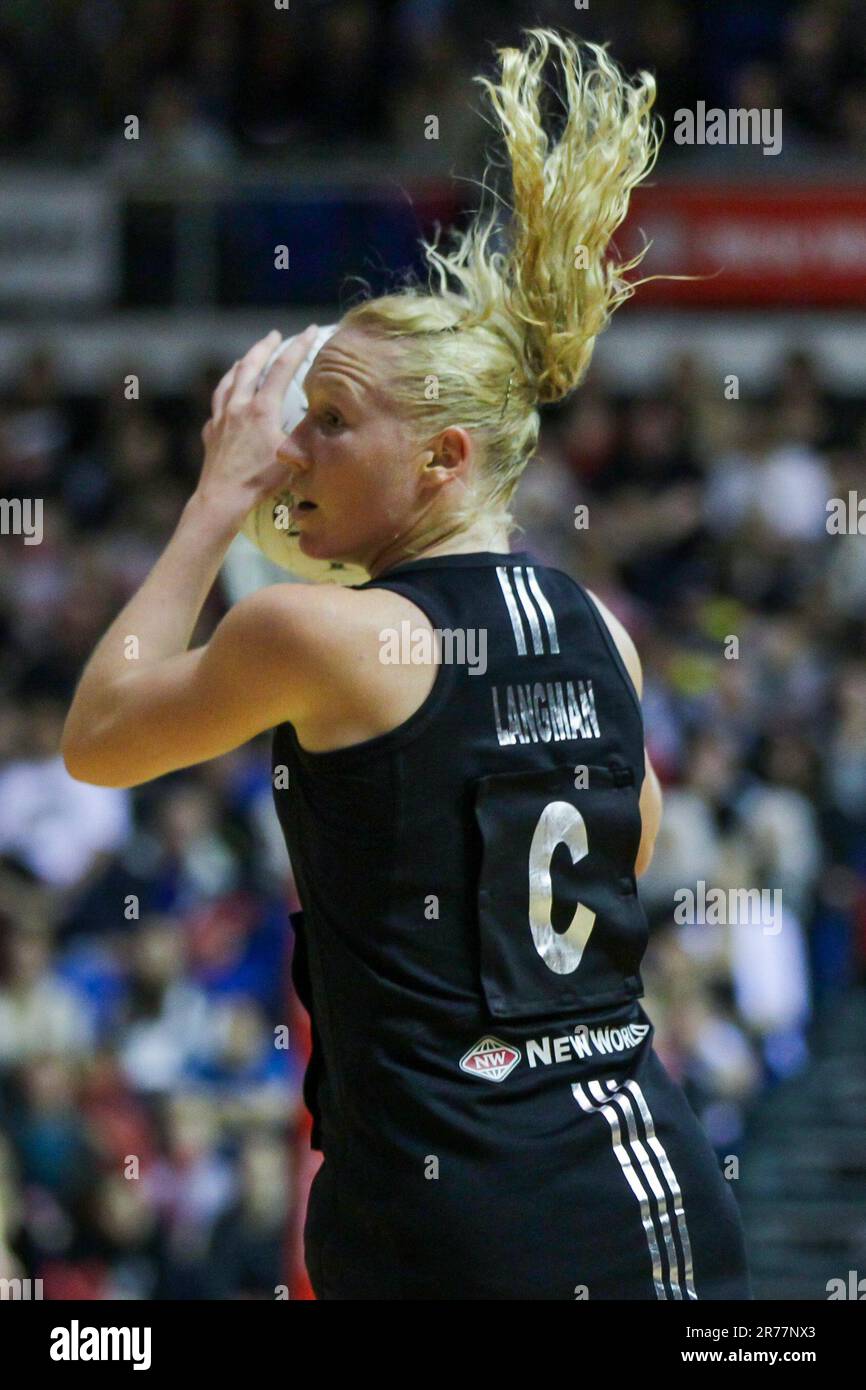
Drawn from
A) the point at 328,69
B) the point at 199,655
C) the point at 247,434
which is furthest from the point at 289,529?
the point at 328,69

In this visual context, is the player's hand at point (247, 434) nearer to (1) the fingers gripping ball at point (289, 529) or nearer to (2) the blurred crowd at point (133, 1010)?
(1) the fingers gripping ball at point (289, 529)

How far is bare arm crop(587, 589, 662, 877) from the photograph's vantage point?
107 inches

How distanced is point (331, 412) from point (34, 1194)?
5364mm

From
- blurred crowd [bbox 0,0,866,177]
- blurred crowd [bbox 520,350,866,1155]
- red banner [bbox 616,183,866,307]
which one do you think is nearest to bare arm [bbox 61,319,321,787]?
blurred crowd [bbox 520,350,866,1155]

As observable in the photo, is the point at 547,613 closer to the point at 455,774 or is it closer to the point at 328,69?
the point at 455,774

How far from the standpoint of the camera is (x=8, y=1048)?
25.4ft

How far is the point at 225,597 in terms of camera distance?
361 inches

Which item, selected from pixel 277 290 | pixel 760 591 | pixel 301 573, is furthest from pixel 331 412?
pixel 277 290

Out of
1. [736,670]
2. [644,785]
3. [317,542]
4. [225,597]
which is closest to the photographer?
[317,542]

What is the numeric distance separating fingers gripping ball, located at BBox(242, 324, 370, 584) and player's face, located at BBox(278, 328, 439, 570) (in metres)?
0.16

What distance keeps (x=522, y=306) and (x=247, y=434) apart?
0.40 m

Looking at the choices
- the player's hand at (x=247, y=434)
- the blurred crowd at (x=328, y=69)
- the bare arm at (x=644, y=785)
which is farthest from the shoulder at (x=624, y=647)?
the blurred crowd at (x=328, y=69)

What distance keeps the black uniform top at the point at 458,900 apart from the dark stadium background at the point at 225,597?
4.29 meters

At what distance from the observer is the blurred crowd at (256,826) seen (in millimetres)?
7395
